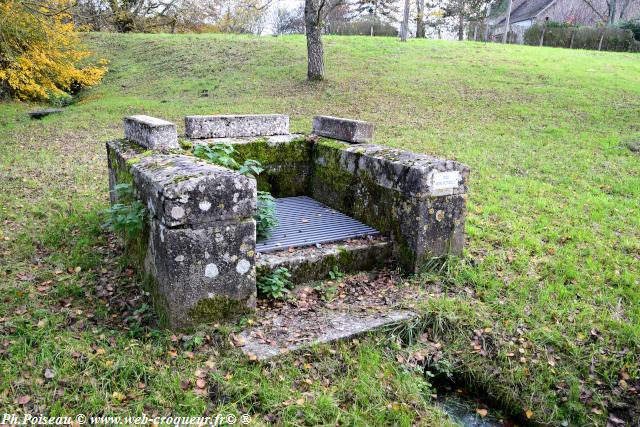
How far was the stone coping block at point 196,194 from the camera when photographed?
3484mm

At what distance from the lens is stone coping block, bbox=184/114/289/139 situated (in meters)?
6.11

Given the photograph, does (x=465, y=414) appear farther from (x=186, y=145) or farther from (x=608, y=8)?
(x=608, y=8)

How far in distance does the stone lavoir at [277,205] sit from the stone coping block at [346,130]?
0.04 feet

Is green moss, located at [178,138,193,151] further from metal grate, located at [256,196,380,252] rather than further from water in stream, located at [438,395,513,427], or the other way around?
water in stream, located at [438,395,513,427]

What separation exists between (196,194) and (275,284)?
122 centimetres

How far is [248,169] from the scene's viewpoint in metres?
4.84

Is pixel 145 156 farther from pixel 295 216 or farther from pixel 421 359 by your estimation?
pixel 421 359

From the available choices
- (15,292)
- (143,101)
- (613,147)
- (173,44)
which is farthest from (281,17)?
(15,292)

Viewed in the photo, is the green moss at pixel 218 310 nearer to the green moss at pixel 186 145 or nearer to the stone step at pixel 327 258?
the stone step at pixel 327 258

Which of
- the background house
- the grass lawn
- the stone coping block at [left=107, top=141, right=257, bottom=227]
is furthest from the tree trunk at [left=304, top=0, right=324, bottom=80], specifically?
the background house

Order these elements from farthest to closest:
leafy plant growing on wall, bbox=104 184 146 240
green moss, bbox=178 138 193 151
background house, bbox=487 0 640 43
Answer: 1. background house, bbox=487 0 640 43
2. green moss, bbox=178 138 193 151
3. leafy plant growing on wall, bbox=104 184 146 240

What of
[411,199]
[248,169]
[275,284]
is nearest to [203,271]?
[275,284]

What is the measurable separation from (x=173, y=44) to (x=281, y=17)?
60.7ft

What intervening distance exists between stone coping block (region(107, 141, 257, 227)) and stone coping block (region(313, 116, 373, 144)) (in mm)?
2432
